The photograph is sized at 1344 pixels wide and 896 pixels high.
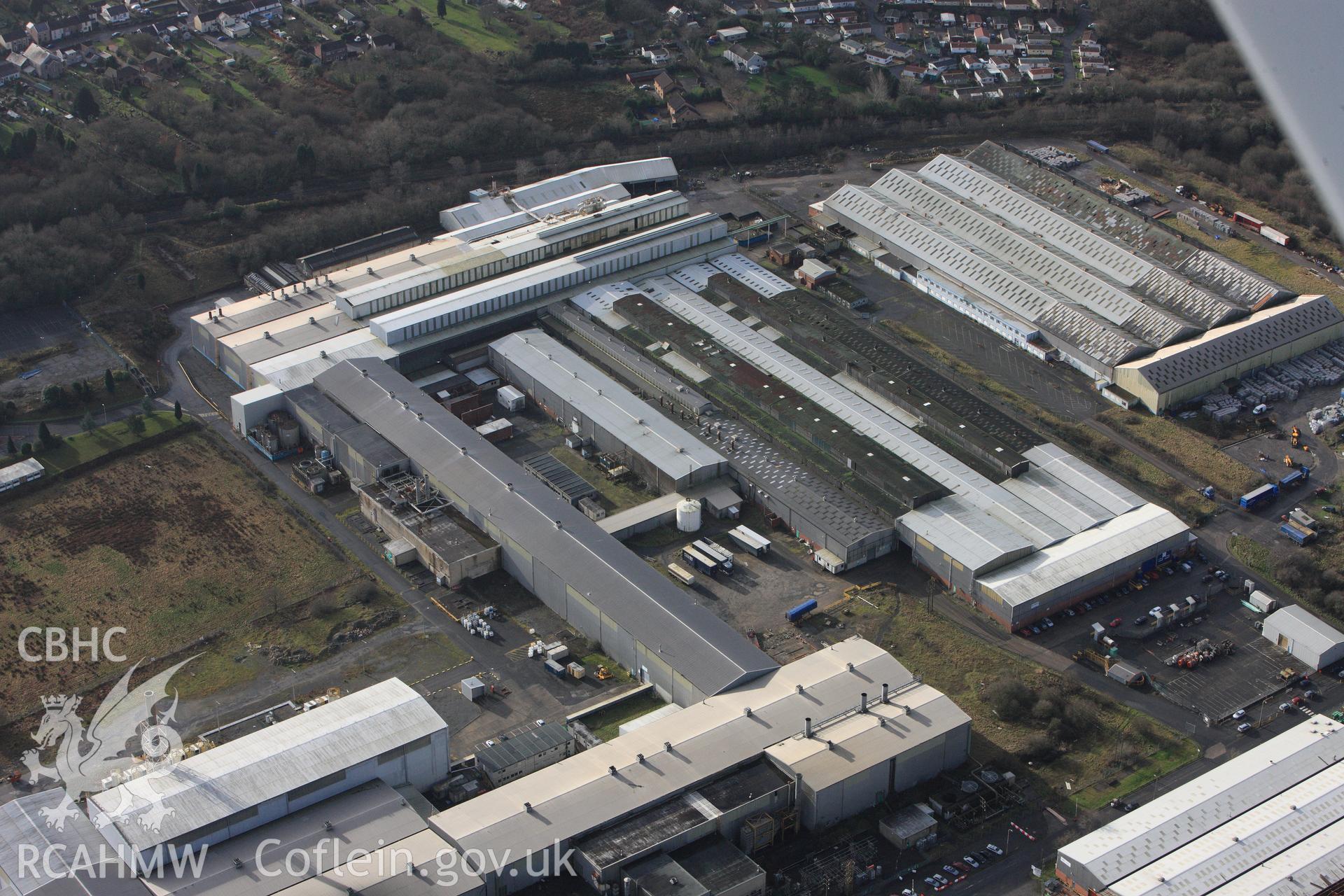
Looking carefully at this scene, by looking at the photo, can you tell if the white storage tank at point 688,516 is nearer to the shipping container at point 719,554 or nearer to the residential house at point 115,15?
the shipping container at point 719,554

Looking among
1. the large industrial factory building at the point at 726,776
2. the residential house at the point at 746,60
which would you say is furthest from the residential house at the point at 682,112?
the large industrial factory building at the point at 726,776

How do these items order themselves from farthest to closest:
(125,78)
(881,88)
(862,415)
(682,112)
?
(881,88) → (682,112) → (125,78) → (862,415)

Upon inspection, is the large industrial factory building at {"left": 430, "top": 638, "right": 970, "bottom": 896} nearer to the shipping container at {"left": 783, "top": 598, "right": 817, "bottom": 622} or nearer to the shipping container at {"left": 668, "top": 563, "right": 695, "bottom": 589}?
the shipping container at {"left": 783, "top": 598, "right": 817, "bottom": 622}

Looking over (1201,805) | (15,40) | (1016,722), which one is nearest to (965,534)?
(1016,722)

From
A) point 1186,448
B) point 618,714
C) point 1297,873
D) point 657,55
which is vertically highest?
point 657,55

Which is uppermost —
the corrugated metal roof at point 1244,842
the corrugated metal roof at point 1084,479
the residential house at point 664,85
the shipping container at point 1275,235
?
the residential house at point 664,85

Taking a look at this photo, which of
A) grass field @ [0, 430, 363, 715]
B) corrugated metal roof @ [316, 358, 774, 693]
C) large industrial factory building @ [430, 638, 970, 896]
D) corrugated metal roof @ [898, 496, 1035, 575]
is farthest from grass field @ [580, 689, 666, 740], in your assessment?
corrugated metal roof @ [898, 496, 1035, 575]

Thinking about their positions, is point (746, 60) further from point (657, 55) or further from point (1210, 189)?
point (1210, 189)
